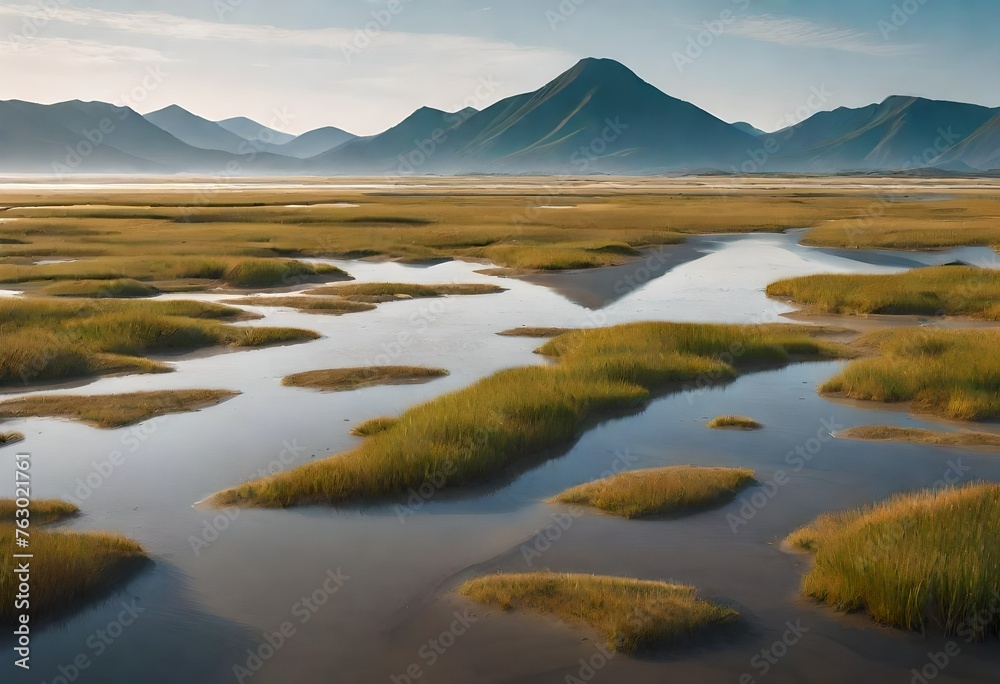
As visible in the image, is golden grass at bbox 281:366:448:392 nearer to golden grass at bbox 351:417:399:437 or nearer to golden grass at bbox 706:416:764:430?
golden grass at bbox 351:417:399:437

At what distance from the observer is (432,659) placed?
30.7 ft

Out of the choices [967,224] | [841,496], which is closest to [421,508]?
[841,496]

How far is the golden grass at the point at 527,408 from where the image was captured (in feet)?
45.9

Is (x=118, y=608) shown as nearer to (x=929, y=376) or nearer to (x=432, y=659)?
(x=432, y=659)

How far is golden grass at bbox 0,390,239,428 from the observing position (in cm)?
1838

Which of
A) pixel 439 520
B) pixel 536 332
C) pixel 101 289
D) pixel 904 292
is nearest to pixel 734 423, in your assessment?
pixel 439 520

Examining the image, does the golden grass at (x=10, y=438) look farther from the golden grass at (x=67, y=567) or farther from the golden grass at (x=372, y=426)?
the golden grass at (x=372, y=426)

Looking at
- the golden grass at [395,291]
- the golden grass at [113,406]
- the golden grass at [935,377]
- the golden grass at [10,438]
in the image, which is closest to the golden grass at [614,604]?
the golden grass at [10,438]

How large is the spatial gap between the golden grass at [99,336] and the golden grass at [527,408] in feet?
31.0

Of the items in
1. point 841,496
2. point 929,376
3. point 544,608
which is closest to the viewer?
point 544,608

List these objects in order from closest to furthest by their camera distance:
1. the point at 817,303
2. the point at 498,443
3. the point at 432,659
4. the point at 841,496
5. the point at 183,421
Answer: the point at 432,659
the point at 841,496
the point at 498,443
the point at 183,421
the point at 817,303

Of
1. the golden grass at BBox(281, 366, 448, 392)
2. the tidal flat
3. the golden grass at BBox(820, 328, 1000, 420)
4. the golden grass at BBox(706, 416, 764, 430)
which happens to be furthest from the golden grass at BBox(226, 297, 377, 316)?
the golden grass at BBox(820, 328, 1000, 420)

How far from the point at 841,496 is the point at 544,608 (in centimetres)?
613

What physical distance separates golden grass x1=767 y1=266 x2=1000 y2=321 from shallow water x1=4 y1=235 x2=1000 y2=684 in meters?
11.5
